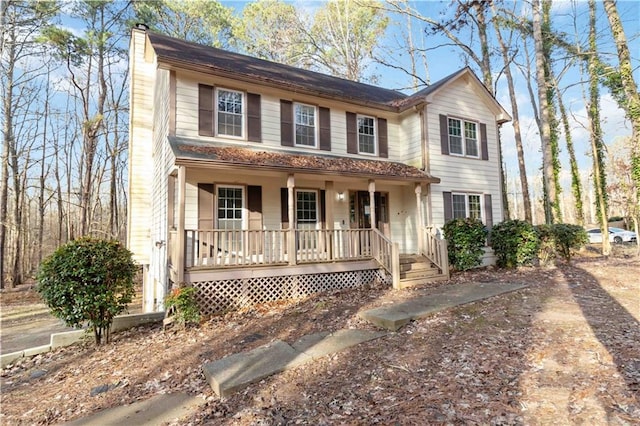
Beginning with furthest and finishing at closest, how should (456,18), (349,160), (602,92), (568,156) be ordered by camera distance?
(568,156)
(602,92)
(456,18)
(349,160)

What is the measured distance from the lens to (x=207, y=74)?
8.84 metres

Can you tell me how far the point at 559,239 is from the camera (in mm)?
11648

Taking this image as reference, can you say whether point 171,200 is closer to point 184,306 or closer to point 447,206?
point 184,306

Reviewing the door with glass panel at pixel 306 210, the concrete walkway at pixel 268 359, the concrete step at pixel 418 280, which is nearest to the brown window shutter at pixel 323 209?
the door with glass panel at pixel 306 210

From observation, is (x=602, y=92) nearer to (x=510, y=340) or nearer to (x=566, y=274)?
(x=566, y=274)

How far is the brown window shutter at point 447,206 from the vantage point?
11484 mm

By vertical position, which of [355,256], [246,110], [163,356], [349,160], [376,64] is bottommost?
[163,356]

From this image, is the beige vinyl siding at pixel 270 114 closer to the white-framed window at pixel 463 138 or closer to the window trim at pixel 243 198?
the window trim at pixel 243 198

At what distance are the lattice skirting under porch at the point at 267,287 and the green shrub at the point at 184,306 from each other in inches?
15.5

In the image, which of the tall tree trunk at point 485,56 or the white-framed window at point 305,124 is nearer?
the white-framed window at point 305,124

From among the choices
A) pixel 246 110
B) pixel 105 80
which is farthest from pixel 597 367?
pixel 105 80

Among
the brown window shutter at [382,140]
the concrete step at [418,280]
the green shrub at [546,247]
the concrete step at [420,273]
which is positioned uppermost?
the brown window shutter at [382,140]

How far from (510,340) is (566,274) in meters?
6.24

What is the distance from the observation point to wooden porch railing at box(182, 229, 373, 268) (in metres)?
7.52
